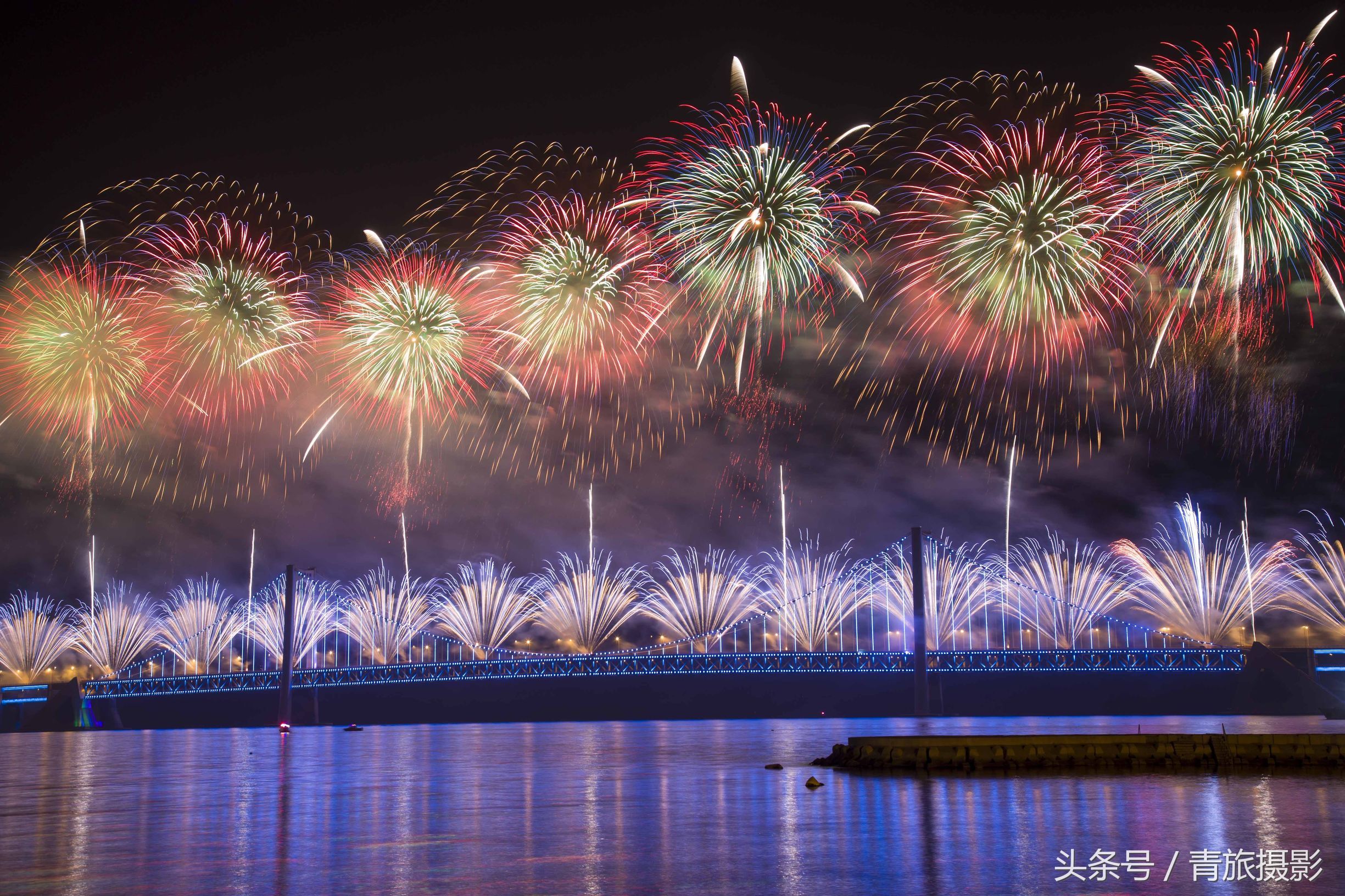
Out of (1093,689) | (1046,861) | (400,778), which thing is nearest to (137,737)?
(400,778)

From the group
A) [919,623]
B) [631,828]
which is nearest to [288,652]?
[919,623]

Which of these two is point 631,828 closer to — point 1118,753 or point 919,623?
point 1118,753

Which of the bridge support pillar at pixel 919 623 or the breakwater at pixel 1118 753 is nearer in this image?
the breakwater at pixel 1118 753

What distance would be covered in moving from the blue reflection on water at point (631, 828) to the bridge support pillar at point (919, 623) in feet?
309

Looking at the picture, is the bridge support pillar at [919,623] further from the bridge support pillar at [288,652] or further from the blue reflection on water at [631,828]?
the blue reflection on water at [631,828]

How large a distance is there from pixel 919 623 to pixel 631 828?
410ft

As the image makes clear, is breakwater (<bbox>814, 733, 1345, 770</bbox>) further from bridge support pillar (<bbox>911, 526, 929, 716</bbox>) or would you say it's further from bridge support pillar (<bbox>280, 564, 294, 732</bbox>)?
bridge support pillar (<bbox>280, 564, 294, 732</bbox>)

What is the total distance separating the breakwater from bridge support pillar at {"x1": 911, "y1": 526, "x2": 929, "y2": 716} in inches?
3996

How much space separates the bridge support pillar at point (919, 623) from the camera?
14288 cm

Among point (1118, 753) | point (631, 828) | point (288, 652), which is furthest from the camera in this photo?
point (288, 652)

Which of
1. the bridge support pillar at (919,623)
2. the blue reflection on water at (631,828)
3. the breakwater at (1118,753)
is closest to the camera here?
the blue reflection on water at (631,828)

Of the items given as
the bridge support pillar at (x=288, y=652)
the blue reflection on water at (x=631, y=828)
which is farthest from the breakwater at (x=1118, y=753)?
the bridge support pillar at (x=288, y=652)

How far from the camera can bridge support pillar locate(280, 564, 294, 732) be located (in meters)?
148

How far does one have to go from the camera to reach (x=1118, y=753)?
136ft
